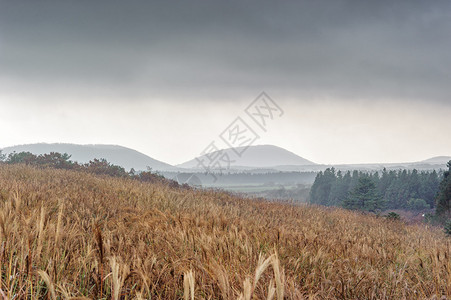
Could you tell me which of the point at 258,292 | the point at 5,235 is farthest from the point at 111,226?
→ the point at 258,292

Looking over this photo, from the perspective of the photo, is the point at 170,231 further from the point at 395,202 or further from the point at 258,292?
the point at 395,202

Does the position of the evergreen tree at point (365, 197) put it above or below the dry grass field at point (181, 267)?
below

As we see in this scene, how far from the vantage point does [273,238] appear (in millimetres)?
3850

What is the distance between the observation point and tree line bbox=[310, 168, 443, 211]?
47844 millimetres

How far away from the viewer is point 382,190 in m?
76.4

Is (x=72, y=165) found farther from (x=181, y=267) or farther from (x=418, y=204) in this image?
(x=418, y=204)

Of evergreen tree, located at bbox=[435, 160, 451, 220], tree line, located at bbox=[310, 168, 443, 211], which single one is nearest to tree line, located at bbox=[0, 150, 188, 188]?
evergreen tree, located at bbox=[435, 160, 451, 220]

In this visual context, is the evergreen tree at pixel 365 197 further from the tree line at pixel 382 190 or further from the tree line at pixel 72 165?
the tree line at pixel 72 165

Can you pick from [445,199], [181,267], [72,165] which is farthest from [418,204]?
[181,267]

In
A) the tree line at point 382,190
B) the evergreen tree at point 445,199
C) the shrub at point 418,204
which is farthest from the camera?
the shrub at point 418,204

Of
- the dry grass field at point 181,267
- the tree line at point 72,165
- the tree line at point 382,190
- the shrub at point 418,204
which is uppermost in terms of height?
the tree line at point 72,165

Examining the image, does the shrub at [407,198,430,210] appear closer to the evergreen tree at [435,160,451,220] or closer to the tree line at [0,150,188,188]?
the evergreen tree at [435,160,451,220]

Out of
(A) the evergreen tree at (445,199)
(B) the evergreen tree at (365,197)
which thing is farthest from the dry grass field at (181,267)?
(B) the evergreen tree at (365,197)

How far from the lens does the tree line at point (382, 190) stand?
4784 cm
